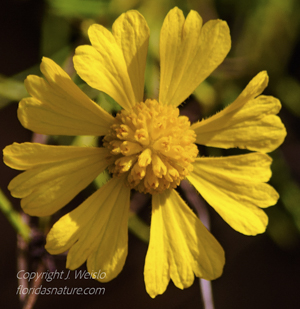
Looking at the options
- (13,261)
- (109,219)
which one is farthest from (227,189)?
(13,261)

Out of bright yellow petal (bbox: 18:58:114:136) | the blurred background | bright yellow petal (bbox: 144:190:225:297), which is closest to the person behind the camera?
bright yellow petal (bbox: 18:58:114:136)

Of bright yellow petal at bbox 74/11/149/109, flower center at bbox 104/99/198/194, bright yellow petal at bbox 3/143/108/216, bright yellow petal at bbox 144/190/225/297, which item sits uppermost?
bright yellow petal at bbox 74/11/149/109

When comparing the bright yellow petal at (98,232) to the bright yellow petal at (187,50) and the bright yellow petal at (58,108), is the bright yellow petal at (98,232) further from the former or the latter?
the bright yellow petal at (187,50)

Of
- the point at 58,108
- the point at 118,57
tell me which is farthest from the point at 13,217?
the point at 118,57

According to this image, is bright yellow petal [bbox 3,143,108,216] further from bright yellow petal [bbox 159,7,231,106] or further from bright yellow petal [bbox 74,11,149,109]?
bright yellow petal [bbox 159,7,231,106]

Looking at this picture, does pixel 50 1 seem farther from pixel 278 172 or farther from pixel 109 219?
pixel 278 172

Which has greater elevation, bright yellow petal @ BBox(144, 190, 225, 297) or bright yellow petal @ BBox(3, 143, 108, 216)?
bright yellow petal @ BBox(3, 143, 108, 216)

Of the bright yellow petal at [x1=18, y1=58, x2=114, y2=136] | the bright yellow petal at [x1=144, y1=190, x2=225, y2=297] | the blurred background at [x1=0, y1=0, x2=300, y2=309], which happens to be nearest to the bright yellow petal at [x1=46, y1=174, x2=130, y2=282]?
the bright yellow petal at [x1=144, y1=190, x2=225, y2=297]
